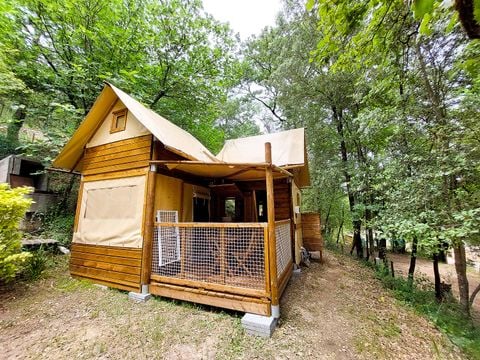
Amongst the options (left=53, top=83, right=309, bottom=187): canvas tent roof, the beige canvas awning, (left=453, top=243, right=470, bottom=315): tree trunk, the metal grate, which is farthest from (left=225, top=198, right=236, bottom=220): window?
(left=453, top=243, right=470, bottom=315): tree trunk

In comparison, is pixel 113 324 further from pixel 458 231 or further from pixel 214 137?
pixel 214 137

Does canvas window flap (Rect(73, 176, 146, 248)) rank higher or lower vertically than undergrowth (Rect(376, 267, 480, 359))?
higher

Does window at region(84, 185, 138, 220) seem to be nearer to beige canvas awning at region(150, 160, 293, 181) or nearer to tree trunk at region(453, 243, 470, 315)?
beige canvas awning at region(150, 160, 293, 181)

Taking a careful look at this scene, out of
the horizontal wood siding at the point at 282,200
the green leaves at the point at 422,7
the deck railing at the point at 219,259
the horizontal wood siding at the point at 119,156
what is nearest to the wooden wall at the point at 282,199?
the horizontal wood siding at the point at 282,200

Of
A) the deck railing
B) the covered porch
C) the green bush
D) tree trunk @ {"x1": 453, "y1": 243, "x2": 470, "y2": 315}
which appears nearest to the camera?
the covered porch

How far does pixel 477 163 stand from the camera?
4.65 m

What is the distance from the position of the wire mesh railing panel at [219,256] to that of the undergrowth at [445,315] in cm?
410

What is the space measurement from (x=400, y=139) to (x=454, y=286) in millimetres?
9087

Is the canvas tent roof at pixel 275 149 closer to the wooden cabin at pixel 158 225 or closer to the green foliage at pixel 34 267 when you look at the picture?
the wooden cabin at pixel 158 225

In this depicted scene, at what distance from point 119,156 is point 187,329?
14.2 feet

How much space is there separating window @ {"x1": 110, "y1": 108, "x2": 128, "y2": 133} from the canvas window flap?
1.42 metres

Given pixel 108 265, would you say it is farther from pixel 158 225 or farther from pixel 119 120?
pixel 119 120

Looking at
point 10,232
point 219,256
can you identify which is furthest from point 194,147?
point 10,232

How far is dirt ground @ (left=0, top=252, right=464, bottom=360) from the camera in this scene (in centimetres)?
338
